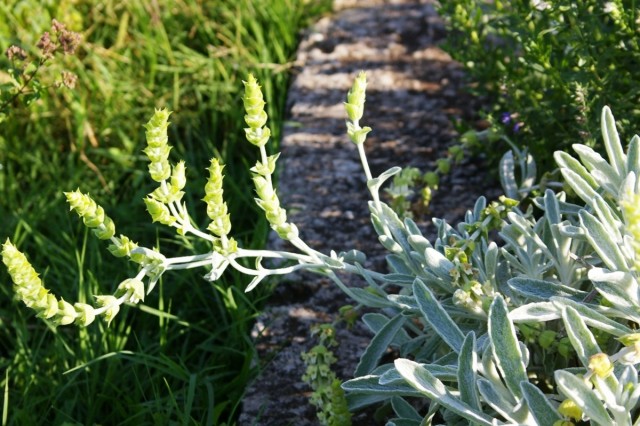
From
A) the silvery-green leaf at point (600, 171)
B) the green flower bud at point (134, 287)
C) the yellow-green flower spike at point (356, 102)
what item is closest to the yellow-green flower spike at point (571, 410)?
the silvery-green leaf at point (600, 171)

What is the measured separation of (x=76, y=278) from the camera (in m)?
2.77

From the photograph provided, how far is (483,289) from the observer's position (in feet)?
6.63

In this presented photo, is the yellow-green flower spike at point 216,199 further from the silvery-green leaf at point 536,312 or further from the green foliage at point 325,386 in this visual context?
the silvery-green leaf at point 536,312

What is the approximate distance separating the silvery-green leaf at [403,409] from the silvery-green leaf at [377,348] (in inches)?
3.7

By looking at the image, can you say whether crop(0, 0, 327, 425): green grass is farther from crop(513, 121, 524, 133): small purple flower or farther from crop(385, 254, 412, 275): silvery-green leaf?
crop(513, 121, 524, 133): small purple flower

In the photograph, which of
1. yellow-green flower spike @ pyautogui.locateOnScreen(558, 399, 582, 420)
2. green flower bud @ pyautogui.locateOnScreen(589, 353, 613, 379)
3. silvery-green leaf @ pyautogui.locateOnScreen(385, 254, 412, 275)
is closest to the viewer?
green flower bud @ pyautogui.locateOnScreen(589, 353, 613, 379)

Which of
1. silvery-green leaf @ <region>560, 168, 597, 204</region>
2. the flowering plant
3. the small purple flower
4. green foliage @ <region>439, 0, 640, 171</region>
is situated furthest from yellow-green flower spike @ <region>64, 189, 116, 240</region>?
the small purple flower

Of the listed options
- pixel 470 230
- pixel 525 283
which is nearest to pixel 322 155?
pixel 470 230

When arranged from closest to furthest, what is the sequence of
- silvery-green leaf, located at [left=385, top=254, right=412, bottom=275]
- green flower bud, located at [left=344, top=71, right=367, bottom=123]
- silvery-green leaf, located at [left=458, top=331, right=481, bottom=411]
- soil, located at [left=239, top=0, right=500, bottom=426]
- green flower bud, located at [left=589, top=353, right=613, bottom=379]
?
green flower bud, located at [left=589, top=353, right=613, bottom=379] < silvery-green leaf, located at [left=458, top=331, right=481, bottom=411] < green flower bud, located at [left=344, top=71, right=367, bottom=123] < silvery-green leaf, located at [left=385, top=254, right=412, bottom=275] < soil, located at [left=239, top=0, right=500, bottom=426]

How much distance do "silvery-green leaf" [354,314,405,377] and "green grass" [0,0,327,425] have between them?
405mm

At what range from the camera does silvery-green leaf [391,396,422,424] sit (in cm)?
215

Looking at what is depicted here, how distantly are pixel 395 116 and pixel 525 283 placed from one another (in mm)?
1587

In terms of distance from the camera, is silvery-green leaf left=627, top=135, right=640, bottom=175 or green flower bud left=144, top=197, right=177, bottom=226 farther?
silvery-green leaf left=627, top=135, right=640, bottom=175

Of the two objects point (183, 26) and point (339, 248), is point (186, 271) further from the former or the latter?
point (183, 26)
